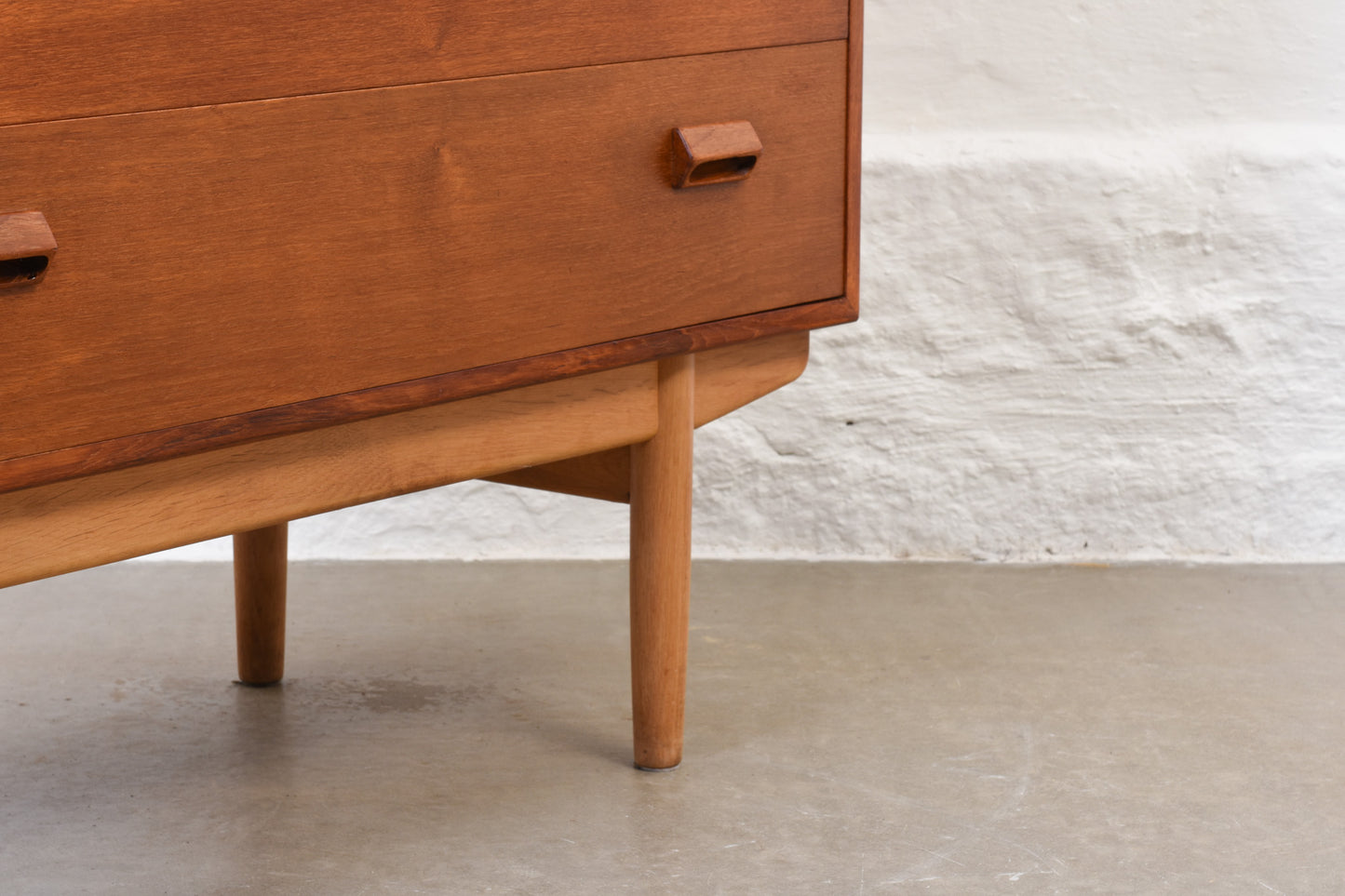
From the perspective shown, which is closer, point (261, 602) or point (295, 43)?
point (295, 43)

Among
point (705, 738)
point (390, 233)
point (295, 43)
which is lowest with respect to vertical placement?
point (705, 738)

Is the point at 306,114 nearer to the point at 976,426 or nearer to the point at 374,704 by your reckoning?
the point at 374,704

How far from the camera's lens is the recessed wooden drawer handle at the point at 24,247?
2.54ft

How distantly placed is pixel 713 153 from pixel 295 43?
1.10ft

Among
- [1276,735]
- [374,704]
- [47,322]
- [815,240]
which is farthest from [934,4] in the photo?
[47,322]

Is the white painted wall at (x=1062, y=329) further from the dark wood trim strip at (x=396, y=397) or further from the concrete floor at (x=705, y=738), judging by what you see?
the dark wood trim strip at (x=396, y=397)

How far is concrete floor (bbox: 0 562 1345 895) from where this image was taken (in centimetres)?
113

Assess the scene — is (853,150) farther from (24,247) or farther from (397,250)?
(24,247)

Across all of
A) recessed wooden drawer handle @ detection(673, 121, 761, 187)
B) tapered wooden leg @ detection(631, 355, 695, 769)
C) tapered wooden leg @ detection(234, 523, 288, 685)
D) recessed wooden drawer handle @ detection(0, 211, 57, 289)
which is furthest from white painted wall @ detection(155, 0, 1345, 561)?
recessed wooden drawer handle @ detection(0, 211, 57, 289)

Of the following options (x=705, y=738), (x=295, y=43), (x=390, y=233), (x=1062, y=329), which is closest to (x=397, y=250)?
(x=390, y=233)

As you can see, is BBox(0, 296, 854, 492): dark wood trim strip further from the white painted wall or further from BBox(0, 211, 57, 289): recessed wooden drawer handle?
the white painted wall

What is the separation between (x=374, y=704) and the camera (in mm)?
1458

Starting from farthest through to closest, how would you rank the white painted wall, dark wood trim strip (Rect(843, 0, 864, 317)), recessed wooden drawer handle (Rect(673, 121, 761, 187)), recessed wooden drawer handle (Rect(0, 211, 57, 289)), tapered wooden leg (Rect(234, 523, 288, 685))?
the white painted wall, tapered wooden leg (Rect(234, 523, 288, 685)), dark wood trim strip (Rect(843, 0, 864, 317)), recessed wooden drawer handle (Rect(673, 121, 761, 187)), recessed wooden drawer handle (Rect(0, 211, 57, 289))

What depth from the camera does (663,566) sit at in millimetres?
1241
